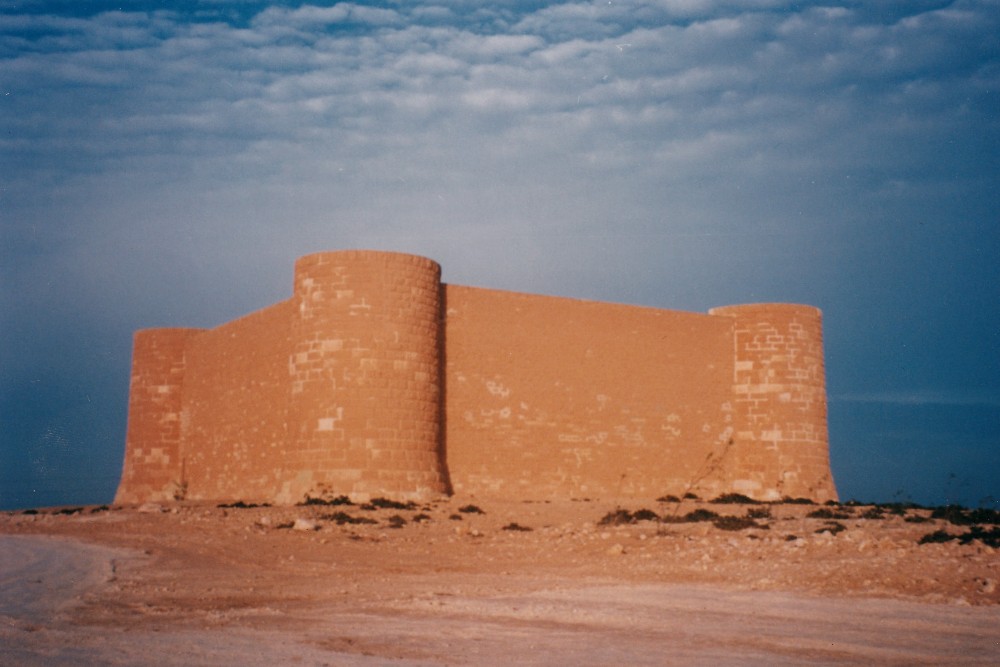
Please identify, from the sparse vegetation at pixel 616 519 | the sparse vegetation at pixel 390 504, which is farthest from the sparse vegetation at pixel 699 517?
the sparse vegetation at pixel 390 504

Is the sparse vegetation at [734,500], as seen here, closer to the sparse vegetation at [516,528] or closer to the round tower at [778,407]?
the round tower at [778,407]

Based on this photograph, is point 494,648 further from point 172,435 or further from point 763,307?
point 172,435

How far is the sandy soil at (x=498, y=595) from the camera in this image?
17.1 ft

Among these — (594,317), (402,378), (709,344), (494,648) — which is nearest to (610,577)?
(494,648)

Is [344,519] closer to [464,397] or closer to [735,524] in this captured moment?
Result: [464,397]

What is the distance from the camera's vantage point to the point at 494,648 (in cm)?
525

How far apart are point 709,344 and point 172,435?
13177 mm

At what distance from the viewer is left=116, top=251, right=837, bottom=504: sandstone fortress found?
18.1m

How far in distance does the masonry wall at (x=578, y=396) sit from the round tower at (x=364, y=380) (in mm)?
982

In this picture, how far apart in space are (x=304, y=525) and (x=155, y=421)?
12003 mm

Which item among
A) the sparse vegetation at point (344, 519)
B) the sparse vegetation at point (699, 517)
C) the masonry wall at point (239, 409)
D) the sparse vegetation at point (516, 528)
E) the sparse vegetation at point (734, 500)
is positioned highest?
the masonry wall at point (239, 409)

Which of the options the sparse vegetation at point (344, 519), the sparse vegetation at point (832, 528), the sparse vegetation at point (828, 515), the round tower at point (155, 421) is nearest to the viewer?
the sparse vegetation at point (832, 528)

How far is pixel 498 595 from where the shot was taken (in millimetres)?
7676

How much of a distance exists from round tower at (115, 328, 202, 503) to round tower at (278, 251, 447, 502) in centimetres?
686
